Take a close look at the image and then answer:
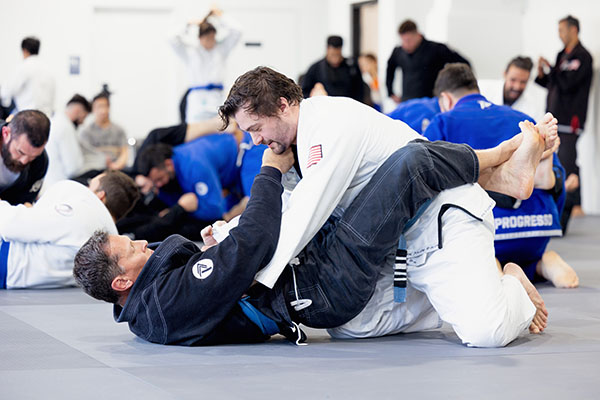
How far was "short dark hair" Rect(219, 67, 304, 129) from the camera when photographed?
3188 mm

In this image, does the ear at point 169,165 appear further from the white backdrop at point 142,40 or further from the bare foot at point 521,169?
the white backdrop at point 142,40

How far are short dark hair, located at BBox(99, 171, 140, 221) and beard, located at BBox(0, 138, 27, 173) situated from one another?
20.4 inches

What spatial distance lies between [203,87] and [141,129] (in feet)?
18.2

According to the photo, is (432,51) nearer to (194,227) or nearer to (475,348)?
(194,227)

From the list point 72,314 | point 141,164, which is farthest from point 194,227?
point 72,314

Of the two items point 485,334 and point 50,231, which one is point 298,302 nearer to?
point 485,334

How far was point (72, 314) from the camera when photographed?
396 cm

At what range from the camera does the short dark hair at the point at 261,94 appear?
3188 mm

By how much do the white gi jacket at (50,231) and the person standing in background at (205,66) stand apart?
458cm

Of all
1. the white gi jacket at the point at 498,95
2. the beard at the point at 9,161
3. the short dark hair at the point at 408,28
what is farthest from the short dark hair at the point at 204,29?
the beard at the point at 9,161

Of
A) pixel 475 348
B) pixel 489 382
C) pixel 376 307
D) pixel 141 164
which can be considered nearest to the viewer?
pixel 489 382

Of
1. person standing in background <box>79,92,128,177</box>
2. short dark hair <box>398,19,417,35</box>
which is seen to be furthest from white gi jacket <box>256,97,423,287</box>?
person standing in background <box>79,92,128,177</box>

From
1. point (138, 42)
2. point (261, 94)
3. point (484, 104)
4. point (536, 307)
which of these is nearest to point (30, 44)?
point (138, 42)

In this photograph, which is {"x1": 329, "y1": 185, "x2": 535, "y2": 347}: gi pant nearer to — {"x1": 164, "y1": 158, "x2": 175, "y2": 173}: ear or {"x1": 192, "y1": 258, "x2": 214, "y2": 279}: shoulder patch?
{"x1": 192, "y1": 258, "x2": 214, "y2": 279}: shoulder patch
